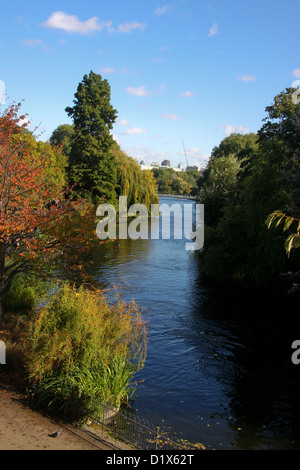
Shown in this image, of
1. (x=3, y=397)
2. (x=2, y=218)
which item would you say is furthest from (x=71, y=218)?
(x=3, y=397)

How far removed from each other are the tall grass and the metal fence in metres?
0.34

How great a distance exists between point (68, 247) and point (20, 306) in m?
4.24

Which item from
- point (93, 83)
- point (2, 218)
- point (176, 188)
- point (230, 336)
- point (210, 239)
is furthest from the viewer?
point (176, 188)

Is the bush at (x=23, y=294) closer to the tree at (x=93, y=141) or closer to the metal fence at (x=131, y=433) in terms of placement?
the metal fence at (x=131, y=433)

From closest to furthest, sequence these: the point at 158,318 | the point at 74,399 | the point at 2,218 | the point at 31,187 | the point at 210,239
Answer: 1. the point at 74,399
2. the point at 2,218
3. the point at 31,187
4. the point at 158,318
5. the point at 210,239

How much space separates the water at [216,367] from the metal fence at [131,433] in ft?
3.20

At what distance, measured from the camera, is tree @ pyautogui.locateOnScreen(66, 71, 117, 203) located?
2040 inches

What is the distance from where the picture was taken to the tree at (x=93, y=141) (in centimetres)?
5181

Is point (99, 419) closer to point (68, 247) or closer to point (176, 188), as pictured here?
point (68, 247)

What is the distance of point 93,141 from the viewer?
52.0m

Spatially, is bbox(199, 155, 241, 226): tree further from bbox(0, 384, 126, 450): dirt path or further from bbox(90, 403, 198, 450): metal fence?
bbox(0, 384, 126, 450): dirt path

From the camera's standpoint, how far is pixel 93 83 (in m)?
54.4

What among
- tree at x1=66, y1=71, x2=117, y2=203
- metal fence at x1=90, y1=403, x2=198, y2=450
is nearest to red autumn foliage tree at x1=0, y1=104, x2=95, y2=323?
metal fence at x1=90, y1=403, x2=198, y2=450

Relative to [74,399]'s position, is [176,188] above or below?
above
